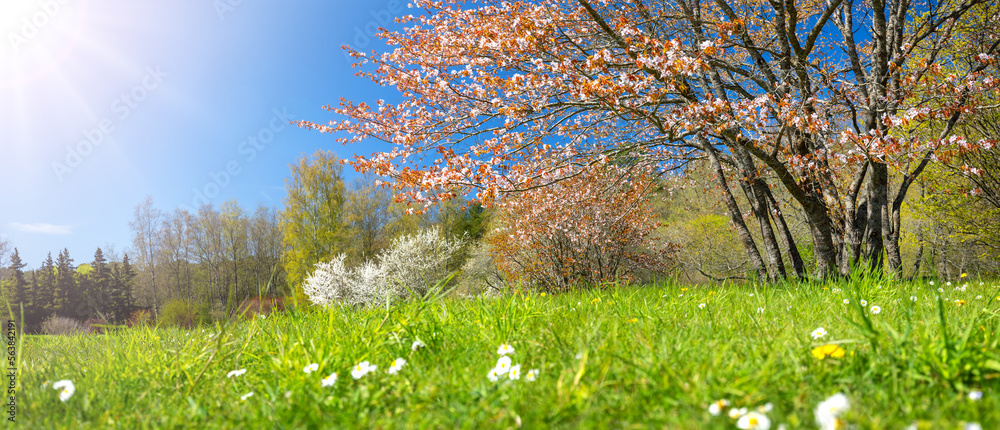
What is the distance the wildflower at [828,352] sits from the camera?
137cm

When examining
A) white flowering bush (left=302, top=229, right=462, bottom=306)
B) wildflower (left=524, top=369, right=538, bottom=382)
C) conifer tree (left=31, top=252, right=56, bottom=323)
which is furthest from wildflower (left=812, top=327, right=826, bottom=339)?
conifer tree (left=31, top=252, right=56, bottom=323)

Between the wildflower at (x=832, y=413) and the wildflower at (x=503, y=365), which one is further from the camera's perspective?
the wildflower at (x=503, y=365)

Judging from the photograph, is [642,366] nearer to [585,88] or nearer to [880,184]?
[585,88]

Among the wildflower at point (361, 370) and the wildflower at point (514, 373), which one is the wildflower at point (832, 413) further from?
the wildflower at point (361, 370)

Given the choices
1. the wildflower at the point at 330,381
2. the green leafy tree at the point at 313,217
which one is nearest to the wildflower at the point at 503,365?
the wildflower at the point at 330,381

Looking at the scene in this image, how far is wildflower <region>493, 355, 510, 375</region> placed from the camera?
57.6 inches

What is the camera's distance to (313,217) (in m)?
24.2

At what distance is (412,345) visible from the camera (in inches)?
72.4

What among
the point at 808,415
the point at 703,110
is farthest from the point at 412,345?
the point at 703,110

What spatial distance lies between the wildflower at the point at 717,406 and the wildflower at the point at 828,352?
1.63ft

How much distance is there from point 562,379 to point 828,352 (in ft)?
2.76

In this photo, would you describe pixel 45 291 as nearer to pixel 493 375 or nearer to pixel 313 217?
pixel 313 217

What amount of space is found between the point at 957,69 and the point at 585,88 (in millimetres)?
8649

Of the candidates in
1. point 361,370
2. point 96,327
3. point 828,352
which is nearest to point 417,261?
point 96,327
